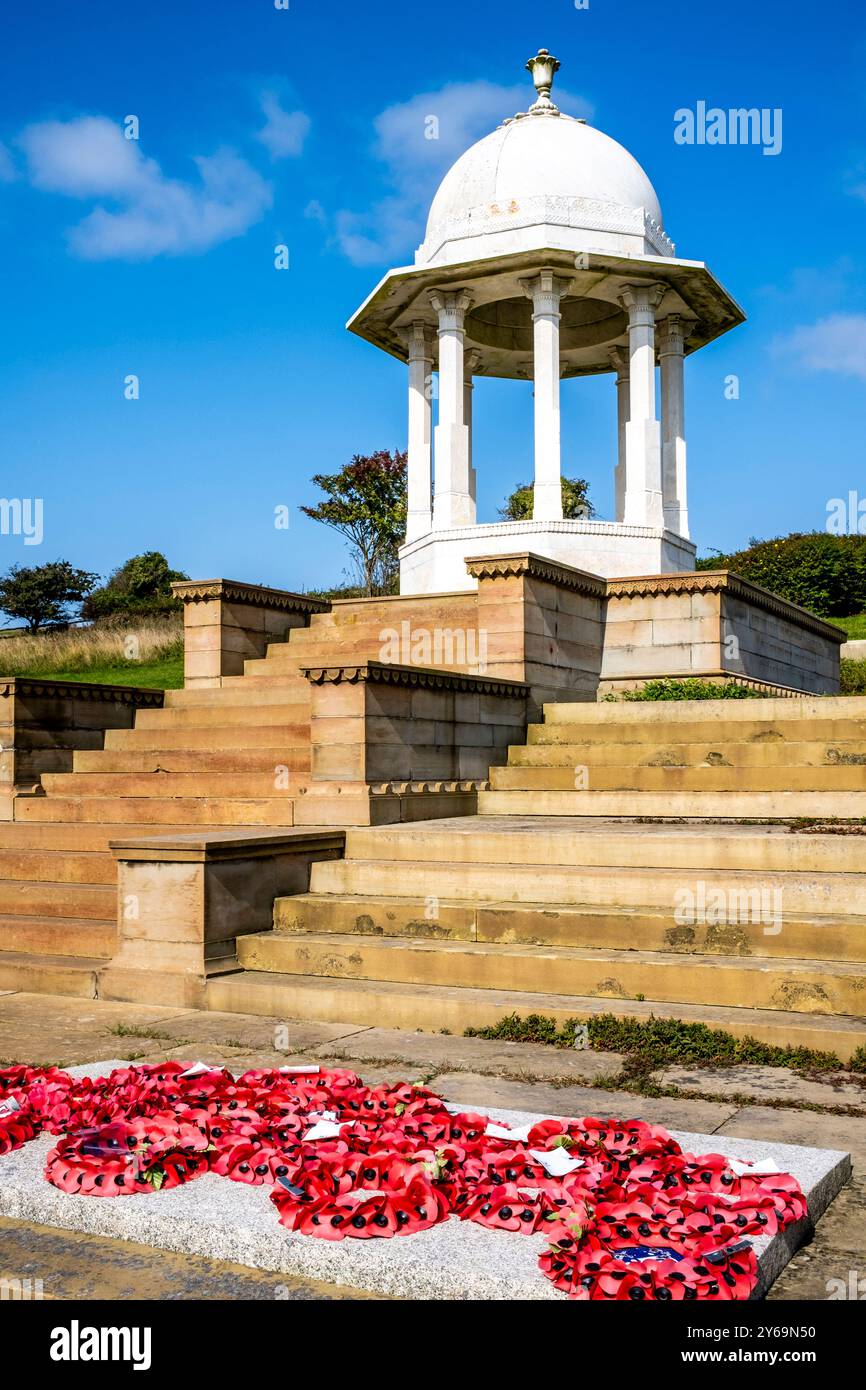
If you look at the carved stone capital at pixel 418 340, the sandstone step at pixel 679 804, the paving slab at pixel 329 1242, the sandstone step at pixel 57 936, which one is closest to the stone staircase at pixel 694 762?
the sandstone step at pixel 679 804

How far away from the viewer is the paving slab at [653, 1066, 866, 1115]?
18.7 ft

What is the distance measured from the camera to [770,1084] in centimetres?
593

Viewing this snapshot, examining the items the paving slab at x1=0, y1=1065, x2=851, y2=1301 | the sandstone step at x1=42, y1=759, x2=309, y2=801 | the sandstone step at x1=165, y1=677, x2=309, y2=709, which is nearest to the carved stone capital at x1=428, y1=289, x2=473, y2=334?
the sandstone step at x1=165, y1=677, x2=309, y2=709

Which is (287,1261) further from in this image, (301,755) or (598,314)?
(598,314)

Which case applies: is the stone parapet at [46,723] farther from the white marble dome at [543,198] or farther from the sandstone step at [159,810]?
the white marble dome at [543,198]

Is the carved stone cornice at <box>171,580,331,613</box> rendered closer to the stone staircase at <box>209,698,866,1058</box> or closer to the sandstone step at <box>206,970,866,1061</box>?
the stone staircase at <box>209,698,866,1058</box>

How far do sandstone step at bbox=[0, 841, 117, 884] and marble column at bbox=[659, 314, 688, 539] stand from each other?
12.9m

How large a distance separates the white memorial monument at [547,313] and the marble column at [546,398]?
0.08ft

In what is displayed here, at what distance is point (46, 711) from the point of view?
43.3 ft

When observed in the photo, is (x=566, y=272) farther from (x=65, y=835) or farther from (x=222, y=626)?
(x=65, y=835)

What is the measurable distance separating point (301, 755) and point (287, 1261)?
7699mm

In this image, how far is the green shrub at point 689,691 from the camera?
14.4 meters

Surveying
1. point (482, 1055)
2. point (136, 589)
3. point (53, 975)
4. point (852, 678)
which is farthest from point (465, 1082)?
point (136, 589)

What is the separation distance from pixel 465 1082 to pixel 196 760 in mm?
6563
